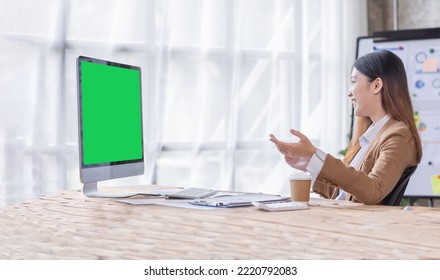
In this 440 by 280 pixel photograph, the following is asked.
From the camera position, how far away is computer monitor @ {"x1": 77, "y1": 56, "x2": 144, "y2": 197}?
2439 mm

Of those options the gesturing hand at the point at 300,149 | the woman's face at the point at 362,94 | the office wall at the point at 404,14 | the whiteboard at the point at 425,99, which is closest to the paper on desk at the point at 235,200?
the gesturing hand at the point at 300,149

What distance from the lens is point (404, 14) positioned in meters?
5.94

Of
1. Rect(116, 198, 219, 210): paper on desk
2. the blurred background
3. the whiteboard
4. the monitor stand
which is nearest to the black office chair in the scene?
Rect(116, 198, 219, 210): paper on desk

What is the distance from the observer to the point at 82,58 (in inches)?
95.6

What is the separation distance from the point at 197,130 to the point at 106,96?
2446mm

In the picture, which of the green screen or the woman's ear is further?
the woman's ear

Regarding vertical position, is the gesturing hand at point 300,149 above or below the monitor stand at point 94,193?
above

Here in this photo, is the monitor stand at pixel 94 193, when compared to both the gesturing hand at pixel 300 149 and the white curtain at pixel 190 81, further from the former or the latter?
the white curtain at pixel 190 81

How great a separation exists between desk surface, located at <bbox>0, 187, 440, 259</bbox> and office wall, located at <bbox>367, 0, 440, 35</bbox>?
3.72 metres

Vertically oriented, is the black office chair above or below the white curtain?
below

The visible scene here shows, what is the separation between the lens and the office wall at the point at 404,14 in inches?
224

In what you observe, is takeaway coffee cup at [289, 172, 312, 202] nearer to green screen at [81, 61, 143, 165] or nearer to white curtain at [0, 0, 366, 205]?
green screen at [81, 61, 143, 165]

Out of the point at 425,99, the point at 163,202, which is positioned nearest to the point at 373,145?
the point at 163,202
